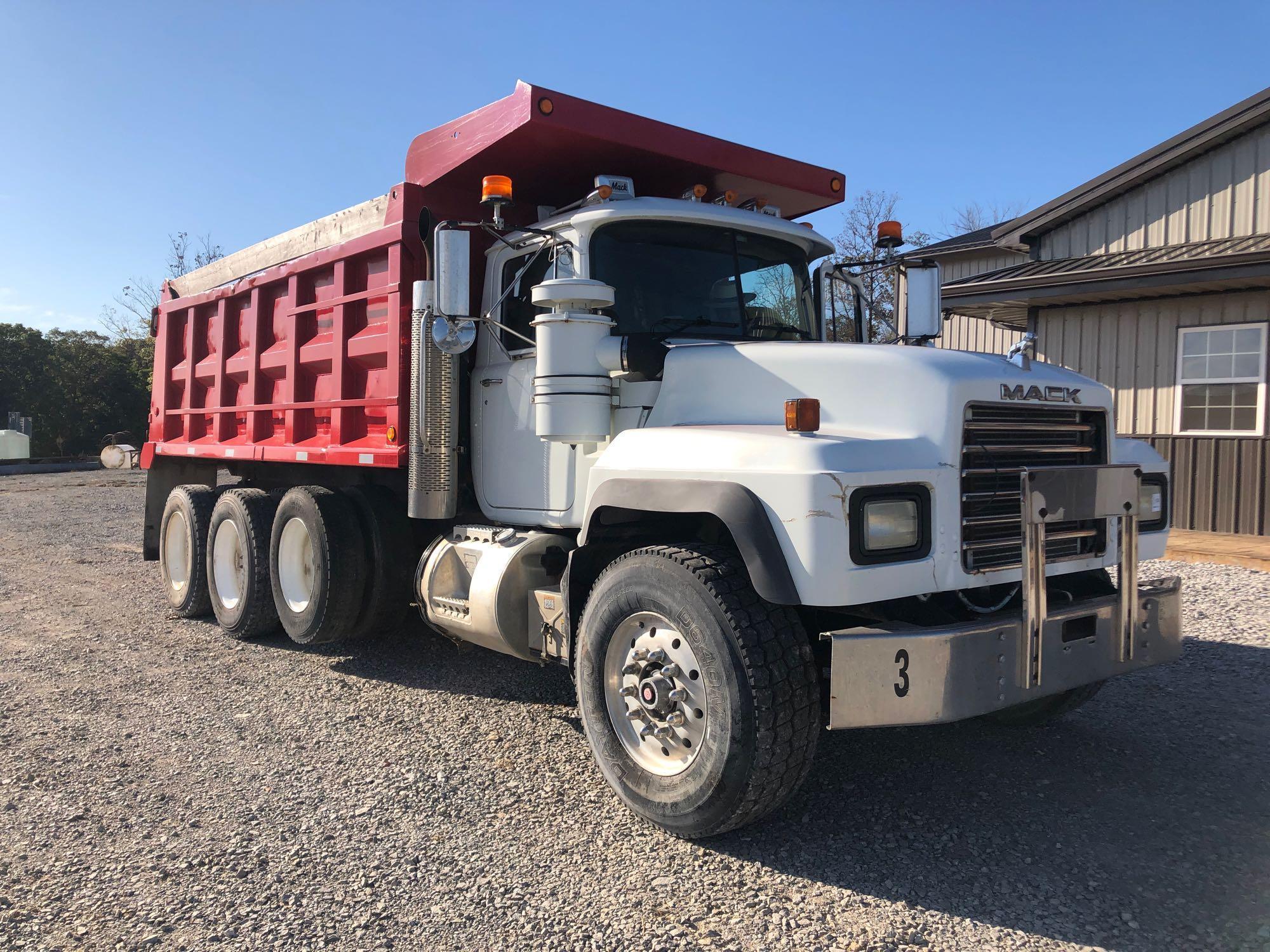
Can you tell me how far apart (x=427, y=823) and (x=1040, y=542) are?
2.49 metres

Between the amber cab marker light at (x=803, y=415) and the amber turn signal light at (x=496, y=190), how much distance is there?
5.97 feet


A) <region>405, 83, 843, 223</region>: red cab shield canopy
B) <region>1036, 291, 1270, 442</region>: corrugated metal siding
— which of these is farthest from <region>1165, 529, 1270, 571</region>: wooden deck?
<region>405, 83, 843, 223</region>: red cab shield canopy

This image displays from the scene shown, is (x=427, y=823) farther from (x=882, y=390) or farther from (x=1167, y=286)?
(x=1167, y=286)

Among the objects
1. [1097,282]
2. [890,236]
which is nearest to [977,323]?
[1097,282]

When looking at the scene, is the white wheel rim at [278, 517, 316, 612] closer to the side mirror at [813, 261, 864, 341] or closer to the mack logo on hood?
the side mirror at [813, 261, 864, 341]

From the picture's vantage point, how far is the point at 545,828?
354 cm

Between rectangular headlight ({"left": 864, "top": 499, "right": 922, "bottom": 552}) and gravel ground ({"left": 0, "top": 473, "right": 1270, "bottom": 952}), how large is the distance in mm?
1131

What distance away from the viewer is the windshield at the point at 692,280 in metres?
4.54

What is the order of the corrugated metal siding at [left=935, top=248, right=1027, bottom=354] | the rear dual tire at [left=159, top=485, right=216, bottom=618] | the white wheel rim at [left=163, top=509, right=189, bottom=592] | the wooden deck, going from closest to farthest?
the rear dual tire at [left=159, top=485, right=216, bottom=618] → the white wheel rim at [left=163, top=509, right=189, bottom=592] → the wooden deck → the corrugated metal siding at [left=935, top=248, right=1027, bottom=354]

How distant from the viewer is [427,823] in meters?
3.59

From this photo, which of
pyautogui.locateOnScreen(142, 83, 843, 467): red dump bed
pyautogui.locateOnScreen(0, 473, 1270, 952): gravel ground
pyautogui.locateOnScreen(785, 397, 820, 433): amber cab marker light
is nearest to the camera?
pyautogui.locateOnScreen(0, 473, 1270, 952): gravel ground

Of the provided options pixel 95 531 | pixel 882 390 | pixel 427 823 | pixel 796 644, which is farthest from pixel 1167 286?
pixel 95 531

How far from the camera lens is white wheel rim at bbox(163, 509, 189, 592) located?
303 inches

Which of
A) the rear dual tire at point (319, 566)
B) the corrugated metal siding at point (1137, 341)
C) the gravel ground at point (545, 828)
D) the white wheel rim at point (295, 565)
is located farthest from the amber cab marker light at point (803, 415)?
the corrugated metal siding at point (1137, 341)
